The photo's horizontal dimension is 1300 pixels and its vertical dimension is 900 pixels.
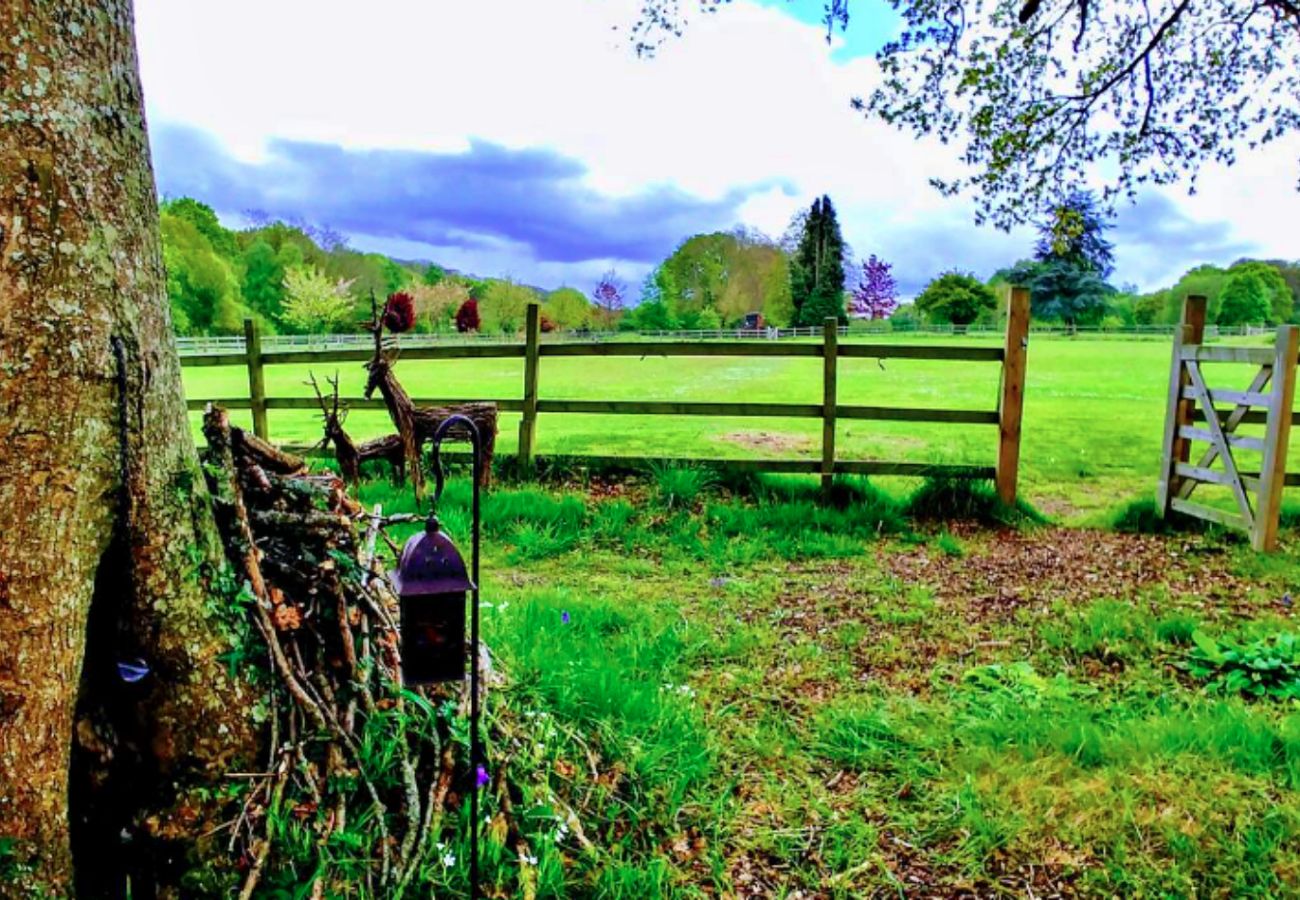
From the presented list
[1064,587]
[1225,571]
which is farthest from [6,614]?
[1225,571]

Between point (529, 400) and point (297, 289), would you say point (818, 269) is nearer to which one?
point (297, 289)

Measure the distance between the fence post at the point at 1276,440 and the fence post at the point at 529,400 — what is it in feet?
17.1

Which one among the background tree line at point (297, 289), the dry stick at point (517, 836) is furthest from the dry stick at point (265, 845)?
the background tree line at point (297, 289)

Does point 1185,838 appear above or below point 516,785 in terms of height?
below

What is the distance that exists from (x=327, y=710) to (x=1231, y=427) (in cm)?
606

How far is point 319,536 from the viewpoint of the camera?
6.39 feet

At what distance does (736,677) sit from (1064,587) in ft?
7.88

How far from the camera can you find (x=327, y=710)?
5.83 feet

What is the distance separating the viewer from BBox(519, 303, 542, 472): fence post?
6.39 meters

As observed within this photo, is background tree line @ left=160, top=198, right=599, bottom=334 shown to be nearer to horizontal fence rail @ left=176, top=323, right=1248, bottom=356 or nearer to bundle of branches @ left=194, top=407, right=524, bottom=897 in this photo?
horizontal fence rail @ left=176, top=323, right=1248, bottom=356

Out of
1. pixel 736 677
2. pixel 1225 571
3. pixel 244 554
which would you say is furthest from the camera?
pixel 1225 571

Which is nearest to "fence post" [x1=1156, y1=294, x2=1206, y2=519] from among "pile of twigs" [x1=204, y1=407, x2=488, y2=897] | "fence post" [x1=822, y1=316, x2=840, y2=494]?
"fence post" [x1=822, y1=316, x2=840, y2=494]

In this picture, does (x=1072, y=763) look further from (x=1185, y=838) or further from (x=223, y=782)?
(x=223, y=782)

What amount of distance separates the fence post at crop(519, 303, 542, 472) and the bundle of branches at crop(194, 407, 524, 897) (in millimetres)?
4237
